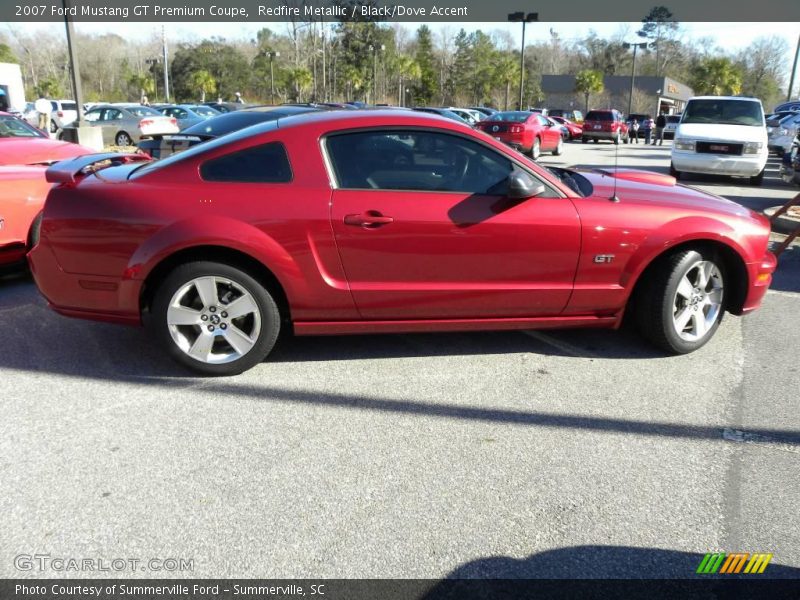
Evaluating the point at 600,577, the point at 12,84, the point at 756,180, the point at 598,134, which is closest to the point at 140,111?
the point at 12,84

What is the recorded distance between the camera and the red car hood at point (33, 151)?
23.9ft

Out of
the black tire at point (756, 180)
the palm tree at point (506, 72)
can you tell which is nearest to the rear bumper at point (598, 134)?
the black tire at point (756, 180)

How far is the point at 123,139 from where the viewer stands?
21141mm

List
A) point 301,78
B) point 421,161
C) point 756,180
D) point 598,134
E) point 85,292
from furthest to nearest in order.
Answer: point 301,78
point 598,134
point 756,180
point 421,161
point 85,292

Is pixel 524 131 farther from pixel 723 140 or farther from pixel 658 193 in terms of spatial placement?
pixel 658 193

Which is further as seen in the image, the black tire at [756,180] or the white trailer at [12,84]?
the white trailer at [12,84]

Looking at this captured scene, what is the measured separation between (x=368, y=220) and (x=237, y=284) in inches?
34.3

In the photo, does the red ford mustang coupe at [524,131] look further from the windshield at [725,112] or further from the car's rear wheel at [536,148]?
the windshield at [725,112]

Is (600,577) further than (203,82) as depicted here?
No

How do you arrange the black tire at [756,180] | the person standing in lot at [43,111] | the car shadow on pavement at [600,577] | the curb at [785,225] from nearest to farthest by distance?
the car shadow on pavement at [600,577], the curb at [785,225], the black tire at [756,180], the person standing in lot at [43,111]

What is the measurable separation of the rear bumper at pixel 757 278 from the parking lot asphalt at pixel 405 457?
35 centimetres

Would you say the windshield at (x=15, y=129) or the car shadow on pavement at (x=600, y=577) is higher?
the windshield at (x=15, y=129)

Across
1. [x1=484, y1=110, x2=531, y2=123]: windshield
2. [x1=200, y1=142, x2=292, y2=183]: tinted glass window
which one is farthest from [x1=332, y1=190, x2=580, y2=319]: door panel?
[x1=484, y1=110, x2=531, y2=123]: windshield

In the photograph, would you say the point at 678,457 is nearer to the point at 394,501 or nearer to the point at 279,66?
the point at 394,501
